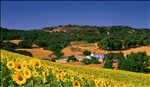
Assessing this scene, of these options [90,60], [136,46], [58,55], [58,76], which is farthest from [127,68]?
[136,46]

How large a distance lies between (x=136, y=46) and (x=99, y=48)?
12128 millimetres

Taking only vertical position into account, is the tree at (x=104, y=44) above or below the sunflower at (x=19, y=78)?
Result: below

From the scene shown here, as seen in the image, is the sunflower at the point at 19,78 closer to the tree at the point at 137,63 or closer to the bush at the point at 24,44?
the tree at the point at 137,63

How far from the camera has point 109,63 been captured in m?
60.1

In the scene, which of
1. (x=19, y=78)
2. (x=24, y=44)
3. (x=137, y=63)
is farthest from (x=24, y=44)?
(x=19, y=78)

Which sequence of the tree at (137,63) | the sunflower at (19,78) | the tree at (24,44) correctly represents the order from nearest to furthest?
the sunflower at (19,78), the tree at (137,63), the tree at (24,44)

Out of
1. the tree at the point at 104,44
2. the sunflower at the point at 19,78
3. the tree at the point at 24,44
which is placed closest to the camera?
the sunflower at the point at 19,78

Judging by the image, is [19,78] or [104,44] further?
[104,44]

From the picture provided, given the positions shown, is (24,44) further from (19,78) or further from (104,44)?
(19,78)

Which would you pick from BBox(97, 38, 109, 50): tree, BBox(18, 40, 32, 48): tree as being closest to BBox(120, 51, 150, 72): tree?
BBox(97, 38, 109, 50): tree

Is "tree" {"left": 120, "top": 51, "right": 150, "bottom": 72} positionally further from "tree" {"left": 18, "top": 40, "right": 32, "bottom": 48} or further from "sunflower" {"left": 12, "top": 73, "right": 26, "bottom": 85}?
"tree" {"left": 18, "top": 40, "right": 32, "bottom": 48}

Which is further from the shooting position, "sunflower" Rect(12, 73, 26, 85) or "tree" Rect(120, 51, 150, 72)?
"tree" Rect(120, 51, 150, 72)

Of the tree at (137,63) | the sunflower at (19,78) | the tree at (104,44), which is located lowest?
the tree at (137,63)

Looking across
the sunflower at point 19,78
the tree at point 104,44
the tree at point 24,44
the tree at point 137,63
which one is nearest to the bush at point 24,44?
the tree at point 24,44
